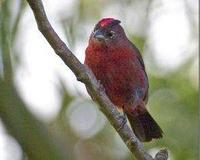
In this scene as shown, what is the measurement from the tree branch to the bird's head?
150 cm

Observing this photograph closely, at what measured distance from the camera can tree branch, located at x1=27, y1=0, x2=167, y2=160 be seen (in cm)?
258

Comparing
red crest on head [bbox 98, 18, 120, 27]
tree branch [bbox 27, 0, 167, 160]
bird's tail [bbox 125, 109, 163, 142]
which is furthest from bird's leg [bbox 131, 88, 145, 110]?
tree branch [bbox 27, 0, 167, 160]

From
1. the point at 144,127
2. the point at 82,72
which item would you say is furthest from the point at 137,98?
the point at 82,72

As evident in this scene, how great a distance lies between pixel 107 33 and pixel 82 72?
5.87 feet

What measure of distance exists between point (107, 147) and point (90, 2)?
4.49 ft

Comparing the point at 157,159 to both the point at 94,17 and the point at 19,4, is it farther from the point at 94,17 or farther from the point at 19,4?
the point at 94,17

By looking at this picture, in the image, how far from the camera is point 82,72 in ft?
9.18

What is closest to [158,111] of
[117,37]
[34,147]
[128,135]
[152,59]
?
[152,59]

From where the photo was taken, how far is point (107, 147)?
18.9 ft

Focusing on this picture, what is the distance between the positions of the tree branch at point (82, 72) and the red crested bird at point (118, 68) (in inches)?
53.3

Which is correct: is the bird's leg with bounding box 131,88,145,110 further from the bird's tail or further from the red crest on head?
the red crest on head

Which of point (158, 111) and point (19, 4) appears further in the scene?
point (158, 111)

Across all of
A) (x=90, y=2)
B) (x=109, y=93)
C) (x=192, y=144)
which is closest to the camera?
(x=109, y=93)

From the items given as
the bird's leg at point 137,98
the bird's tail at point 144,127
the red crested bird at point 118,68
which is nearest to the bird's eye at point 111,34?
the red crested bird at point 118,68
